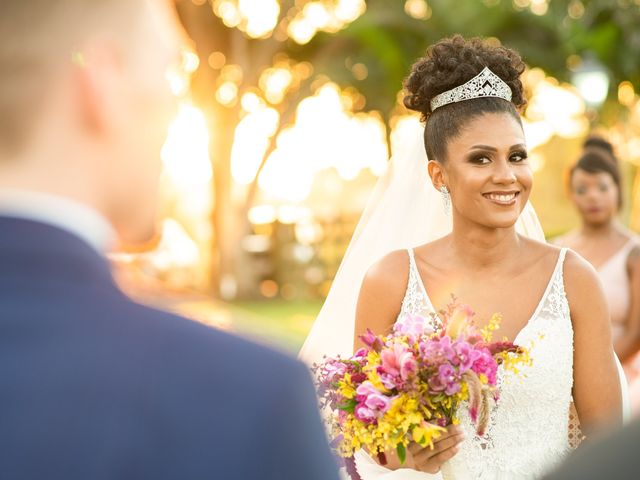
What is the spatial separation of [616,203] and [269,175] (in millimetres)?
16707

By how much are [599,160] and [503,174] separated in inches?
141

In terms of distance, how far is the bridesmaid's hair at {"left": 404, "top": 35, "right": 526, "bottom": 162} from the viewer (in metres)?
3.81

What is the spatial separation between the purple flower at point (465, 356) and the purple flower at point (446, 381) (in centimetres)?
Answer: 3

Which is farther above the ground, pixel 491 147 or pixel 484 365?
pixel 491 147

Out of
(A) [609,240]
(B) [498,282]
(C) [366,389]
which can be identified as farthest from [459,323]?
(A) [609,240]

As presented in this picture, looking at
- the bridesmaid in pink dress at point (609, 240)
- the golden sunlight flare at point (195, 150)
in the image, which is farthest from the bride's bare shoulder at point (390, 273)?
the golden sunlight flare at point (195, 150)

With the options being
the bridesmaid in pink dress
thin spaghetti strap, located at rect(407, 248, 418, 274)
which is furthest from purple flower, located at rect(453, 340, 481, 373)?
the bridesmaid in pink dress

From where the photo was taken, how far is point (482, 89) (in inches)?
151

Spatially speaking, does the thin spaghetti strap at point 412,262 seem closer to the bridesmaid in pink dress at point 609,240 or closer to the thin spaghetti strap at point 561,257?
the thin spaghetti strap at point 561,257

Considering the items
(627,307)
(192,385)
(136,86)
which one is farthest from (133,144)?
(627,307)

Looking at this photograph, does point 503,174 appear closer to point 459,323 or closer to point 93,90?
point 459,323

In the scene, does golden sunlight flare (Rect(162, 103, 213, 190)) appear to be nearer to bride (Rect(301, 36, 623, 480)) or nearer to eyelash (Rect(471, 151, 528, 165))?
bride (Rect(301, 36, 623, 480))

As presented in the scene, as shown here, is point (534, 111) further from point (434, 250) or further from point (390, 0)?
point (434, 250)

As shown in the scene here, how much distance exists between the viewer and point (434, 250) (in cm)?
402
